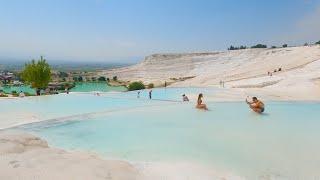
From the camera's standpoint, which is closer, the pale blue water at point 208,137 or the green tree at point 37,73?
the pale blue water at point 208,137

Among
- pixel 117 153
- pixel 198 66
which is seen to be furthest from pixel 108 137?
pixel 198 66

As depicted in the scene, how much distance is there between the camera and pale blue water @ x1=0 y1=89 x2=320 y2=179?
33.3ft

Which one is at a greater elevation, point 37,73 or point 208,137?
point 37,73

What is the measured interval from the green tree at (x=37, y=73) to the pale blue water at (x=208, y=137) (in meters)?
22.0

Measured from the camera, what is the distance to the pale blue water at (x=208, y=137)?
10.2m

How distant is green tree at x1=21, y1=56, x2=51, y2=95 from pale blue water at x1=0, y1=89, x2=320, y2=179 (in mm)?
21958

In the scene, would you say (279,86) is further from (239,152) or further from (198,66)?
(198,66)

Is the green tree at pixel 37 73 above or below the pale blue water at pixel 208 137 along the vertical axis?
above

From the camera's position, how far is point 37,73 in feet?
133

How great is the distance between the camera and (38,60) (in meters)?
41.1

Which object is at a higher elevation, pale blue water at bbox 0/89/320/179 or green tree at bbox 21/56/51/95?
green tree at bbox 21/56/51/95

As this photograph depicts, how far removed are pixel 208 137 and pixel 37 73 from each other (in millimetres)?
30583

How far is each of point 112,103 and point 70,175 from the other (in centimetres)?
1660

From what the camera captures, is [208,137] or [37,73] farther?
[37,73]
